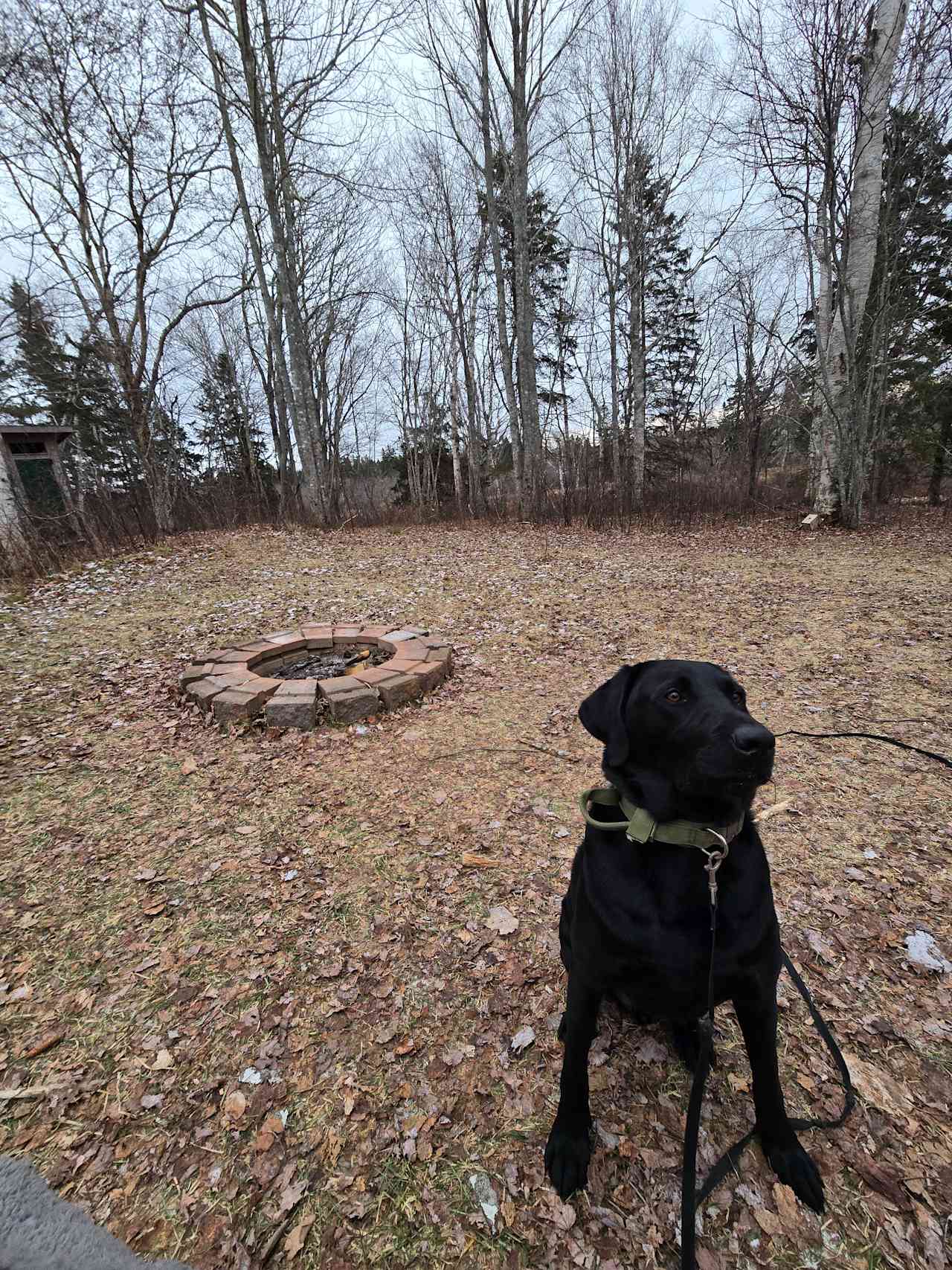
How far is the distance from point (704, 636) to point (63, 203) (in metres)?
16.7

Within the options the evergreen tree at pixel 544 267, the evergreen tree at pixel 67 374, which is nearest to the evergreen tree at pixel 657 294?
the evergreen tree at pixel 544 267

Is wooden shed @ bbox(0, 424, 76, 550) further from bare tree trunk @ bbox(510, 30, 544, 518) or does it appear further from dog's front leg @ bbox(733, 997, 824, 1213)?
dog's front leg @ bbox(733, 997, 824, 1213)

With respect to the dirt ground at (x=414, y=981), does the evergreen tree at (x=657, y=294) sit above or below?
above

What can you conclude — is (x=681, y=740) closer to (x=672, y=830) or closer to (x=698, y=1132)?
(x=672, y=830)

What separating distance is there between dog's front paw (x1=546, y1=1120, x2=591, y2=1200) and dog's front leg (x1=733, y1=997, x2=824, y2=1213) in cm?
43

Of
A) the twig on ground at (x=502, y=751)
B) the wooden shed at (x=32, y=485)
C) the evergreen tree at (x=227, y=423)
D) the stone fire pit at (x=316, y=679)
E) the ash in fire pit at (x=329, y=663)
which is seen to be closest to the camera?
the twig on ground at (x=502, y=751)

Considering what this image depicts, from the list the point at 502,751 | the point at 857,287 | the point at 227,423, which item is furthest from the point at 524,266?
the point at 227,423

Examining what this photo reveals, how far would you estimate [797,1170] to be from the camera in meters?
1.25

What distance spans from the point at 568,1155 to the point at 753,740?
44.6 inches

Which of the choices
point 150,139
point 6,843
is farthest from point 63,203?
point 6,843

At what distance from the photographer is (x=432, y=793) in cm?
289

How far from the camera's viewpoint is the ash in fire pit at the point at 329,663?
4.23m

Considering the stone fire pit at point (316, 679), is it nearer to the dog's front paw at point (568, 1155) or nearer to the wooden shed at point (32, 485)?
the dog's front paw at point (568, 1155)

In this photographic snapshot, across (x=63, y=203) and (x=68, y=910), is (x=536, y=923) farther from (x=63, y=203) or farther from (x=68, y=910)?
(x=63, y=203)
